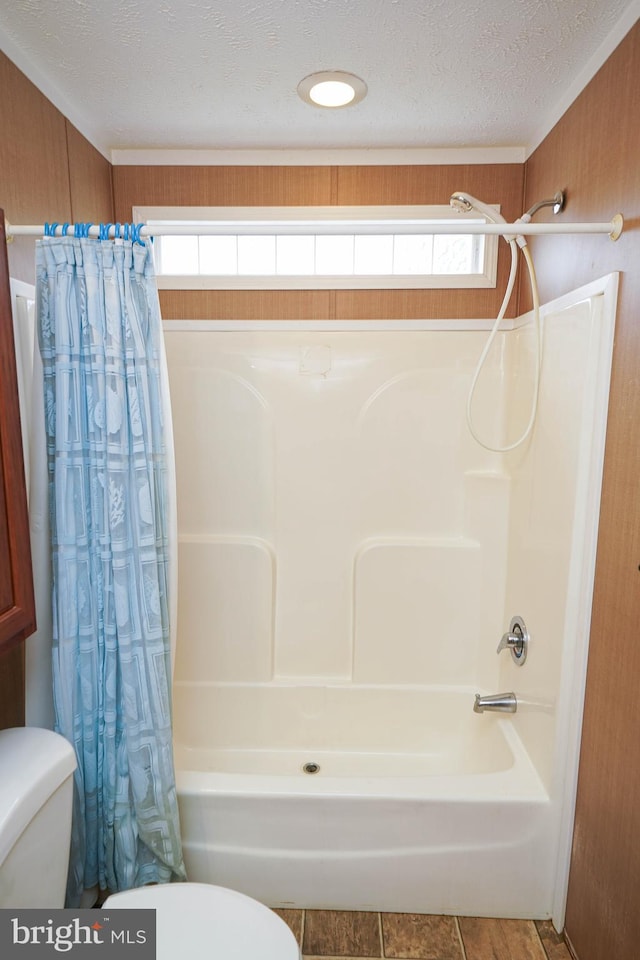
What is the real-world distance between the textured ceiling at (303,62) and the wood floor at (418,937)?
97.5 inches

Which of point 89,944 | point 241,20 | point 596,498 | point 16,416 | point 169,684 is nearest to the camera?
point 89,944

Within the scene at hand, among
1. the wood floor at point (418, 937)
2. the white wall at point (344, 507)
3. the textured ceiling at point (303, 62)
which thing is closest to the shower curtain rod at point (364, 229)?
the textured ceiling at point (303, 62)

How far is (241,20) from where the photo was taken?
1.37 m

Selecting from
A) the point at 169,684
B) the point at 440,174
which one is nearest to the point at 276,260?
the point at 440,174

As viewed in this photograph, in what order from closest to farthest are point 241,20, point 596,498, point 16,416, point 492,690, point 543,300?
point 16,416 → point 241,20 → point 596,498 → point 543,300 → point 492,690

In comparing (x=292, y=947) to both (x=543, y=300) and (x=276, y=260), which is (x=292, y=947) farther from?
(x=276, y=260)

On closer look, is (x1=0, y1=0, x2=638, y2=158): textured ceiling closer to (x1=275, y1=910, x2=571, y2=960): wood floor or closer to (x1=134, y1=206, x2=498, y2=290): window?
(x1=134, y1=206, x2=498, y2=290): window

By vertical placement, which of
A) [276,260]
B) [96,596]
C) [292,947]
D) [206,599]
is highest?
[276,260]

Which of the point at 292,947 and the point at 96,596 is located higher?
the point at 96,596

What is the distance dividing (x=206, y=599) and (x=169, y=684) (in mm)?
758

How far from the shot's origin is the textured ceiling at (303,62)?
134 centimetres

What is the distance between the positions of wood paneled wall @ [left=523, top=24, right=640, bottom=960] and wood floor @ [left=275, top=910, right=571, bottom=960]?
123 mm

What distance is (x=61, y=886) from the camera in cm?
124

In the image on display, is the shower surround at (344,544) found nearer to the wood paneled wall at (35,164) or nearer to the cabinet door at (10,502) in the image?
the wood paneled wall at (35,164)
